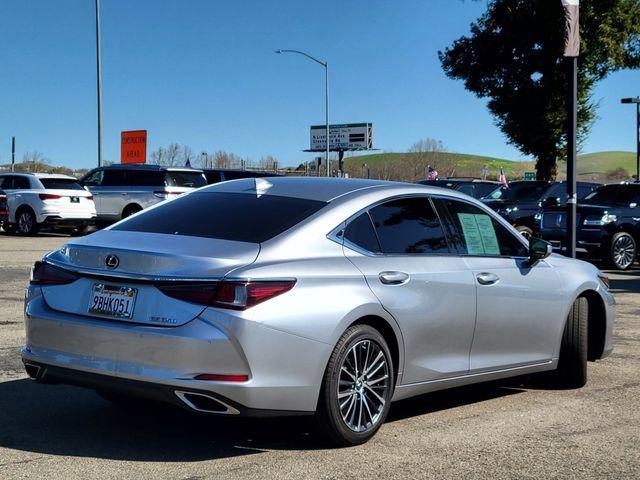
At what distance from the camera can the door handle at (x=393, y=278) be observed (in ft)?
17.5

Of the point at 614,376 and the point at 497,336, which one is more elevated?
the point at 497,336

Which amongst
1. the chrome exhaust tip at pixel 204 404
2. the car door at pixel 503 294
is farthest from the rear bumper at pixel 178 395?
the car door at pixel 503 294

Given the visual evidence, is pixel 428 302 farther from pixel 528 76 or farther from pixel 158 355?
pixel 528 76

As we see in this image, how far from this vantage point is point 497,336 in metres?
6.18

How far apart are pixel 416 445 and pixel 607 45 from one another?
1274 inches

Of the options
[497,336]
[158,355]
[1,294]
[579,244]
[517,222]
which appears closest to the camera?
[158,355]

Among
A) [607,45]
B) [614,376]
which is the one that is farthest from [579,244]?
[607,45]

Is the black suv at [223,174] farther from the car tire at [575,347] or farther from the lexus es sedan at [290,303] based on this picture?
the lexus es sedan at [290,303]

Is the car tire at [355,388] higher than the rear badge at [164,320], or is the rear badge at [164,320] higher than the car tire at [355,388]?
the rear badge at [164,320]

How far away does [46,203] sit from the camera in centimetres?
2527

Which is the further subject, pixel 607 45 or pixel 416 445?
pixel 607 45

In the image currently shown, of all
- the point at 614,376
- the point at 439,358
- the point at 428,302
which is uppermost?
the point at 428,302

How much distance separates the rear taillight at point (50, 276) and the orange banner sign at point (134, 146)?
39.4 m

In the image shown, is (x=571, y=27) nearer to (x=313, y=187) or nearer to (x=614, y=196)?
(x=614, y=196)
